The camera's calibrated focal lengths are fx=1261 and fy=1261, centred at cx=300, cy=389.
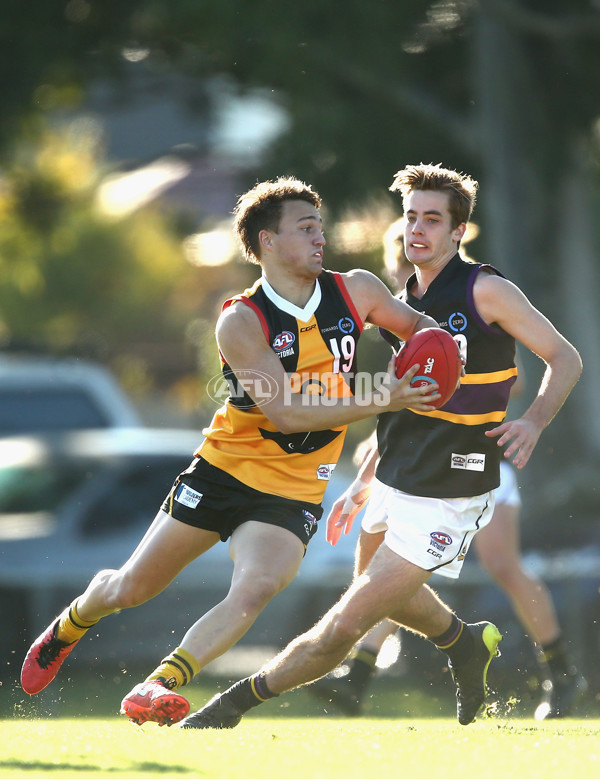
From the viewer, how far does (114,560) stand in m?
10.8

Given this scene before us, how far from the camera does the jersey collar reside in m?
5.12

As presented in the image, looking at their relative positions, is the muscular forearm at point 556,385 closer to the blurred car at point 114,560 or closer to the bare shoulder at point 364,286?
the bare shoulder at point 364,286

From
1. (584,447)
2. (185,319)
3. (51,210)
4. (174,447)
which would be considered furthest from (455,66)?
(185,319)

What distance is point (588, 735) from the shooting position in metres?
5.16

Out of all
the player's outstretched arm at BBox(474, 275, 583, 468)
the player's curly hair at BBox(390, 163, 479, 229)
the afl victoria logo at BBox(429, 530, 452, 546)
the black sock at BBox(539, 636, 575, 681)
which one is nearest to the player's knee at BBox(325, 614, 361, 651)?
the afl victoria logo at BBox(429, 530, 452, 546)

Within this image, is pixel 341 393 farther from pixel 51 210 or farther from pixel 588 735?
pixel 51 210

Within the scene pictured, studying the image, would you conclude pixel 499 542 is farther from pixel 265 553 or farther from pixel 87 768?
pixel 87 768

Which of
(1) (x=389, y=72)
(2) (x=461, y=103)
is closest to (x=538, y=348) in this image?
(1) (x=389, y=72)

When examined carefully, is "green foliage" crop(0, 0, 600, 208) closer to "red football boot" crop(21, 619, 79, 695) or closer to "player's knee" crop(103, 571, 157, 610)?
"red football boot" crop(21, 619, 79, 695)

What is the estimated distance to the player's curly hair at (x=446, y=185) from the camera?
524 centimetres

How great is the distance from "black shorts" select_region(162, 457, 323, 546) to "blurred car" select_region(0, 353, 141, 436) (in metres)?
11.5

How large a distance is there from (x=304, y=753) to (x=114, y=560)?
663 cm

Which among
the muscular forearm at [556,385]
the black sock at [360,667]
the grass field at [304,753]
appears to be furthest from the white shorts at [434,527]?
the black sock at [360,667]

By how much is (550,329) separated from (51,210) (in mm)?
18770
